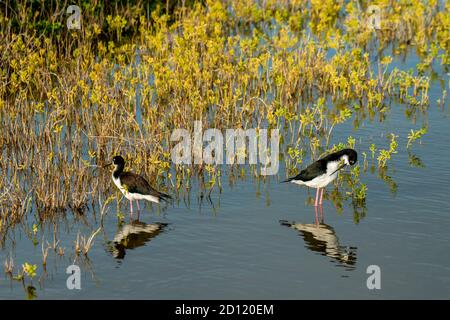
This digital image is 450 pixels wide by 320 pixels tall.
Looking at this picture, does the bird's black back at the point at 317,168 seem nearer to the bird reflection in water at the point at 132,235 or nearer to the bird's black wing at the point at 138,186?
the bird's black wing at the point at 138,186

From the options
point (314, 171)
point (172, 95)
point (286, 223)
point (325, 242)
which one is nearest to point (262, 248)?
point (325, 242)

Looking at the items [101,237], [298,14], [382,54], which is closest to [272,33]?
[298,14]

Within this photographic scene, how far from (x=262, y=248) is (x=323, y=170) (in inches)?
93.7

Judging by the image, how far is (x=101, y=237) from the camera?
13094 mm

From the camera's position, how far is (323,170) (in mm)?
14383

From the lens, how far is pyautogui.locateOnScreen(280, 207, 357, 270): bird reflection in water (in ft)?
40.2

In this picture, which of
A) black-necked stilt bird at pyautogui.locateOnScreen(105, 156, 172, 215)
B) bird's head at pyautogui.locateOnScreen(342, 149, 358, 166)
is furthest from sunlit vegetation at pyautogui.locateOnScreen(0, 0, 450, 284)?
bird's head at pyautogui.locateOnScreen(342, 149, 358, 166)

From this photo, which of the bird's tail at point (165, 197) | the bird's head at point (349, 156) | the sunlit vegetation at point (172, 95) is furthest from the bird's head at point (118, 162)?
the bird's head at point (349, 156)

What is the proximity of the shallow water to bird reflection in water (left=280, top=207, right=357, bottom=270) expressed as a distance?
16mm

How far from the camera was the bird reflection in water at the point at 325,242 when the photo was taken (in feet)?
40.2

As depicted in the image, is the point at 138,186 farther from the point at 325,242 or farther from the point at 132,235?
the point at 325,242

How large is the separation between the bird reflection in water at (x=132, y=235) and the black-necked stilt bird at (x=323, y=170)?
2.54 m
